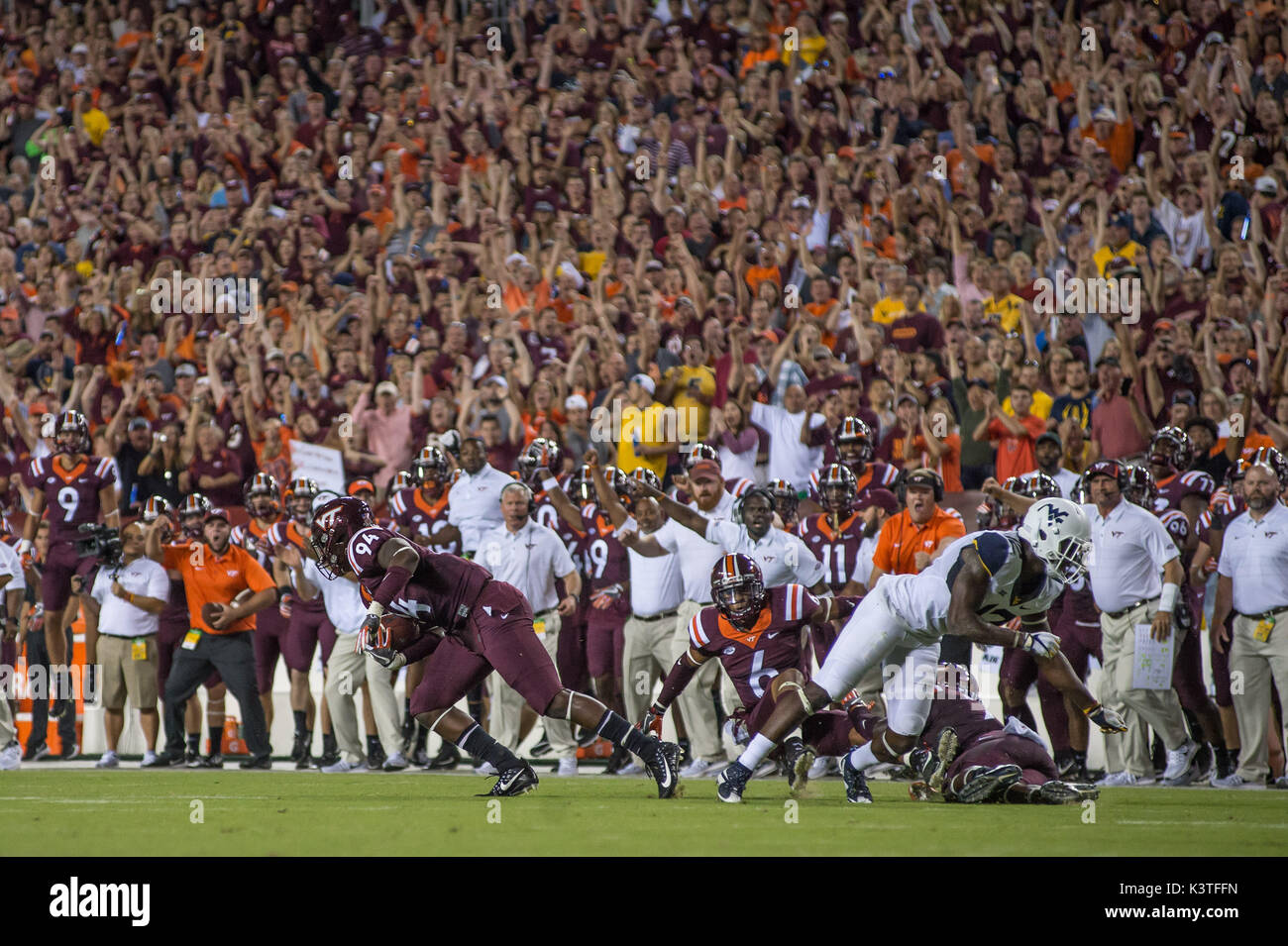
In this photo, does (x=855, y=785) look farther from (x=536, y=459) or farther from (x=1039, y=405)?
(x=1039, y=405)

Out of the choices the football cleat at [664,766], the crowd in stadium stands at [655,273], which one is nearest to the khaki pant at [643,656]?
Result: the crowd in stadium stands at [655,273]

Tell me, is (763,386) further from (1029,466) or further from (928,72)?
(928,72)

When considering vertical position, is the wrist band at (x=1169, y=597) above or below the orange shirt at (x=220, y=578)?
below

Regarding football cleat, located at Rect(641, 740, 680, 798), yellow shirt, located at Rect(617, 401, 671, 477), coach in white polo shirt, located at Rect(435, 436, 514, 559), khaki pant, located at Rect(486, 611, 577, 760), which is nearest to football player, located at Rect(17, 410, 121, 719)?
coach in white polo shirt, located at Rect(435, 436, 514, 559)

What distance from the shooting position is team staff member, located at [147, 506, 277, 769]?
38.4 ft

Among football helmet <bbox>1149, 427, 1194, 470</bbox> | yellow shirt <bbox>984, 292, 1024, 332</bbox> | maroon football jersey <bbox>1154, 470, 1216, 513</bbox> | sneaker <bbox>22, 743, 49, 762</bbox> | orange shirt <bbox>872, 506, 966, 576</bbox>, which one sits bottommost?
sneaker <bbox>22, 743, 49, 762</bbox>

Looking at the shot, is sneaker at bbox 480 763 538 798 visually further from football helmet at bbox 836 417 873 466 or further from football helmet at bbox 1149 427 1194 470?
football helmet at bbox 1149 427 1194 470

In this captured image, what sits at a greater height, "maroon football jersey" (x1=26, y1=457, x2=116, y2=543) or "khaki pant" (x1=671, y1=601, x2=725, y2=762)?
"maroon football jersey" (x1=26, y1=457, x2=116, y2=543)

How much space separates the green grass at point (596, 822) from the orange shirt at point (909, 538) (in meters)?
1.55

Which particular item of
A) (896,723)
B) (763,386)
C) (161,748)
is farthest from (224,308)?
(896,723)

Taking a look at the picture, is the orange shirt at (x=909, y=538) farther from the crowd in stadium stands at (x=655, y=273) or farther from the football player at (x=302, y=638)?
the football player at (x=302, y=638)

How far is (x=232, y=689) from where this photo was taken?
1173cm

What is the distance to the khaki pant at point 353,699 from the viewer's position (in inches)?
453

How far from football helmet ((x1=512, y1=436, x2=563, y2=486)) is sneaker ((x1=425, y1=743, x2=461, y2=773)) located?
2.12 meters
